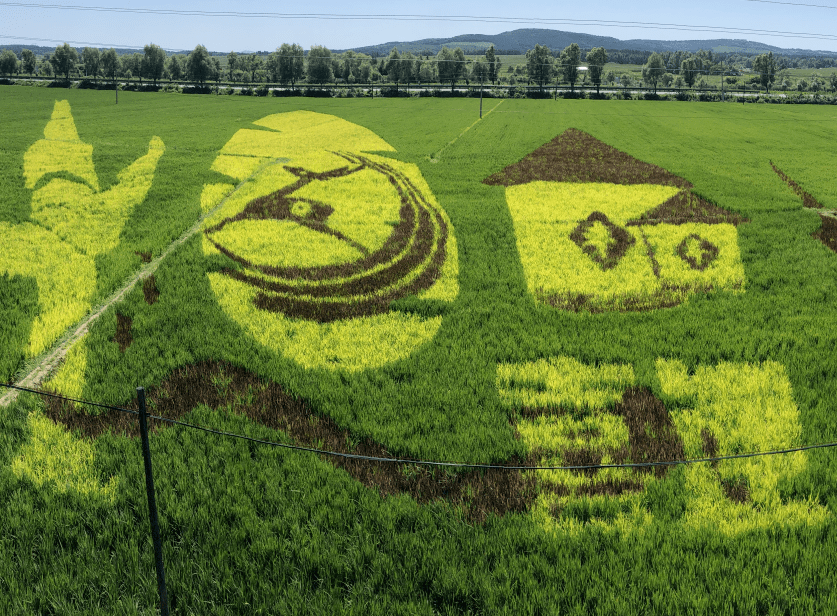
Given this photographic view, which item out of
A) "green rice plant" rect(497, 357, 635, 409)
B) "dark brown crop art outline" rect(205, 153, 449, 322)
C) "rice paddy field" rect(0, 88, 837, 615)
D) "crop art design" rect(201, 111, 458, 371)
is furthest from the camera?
"dark brown crop art outline" rect(205, 153, 449, 322)

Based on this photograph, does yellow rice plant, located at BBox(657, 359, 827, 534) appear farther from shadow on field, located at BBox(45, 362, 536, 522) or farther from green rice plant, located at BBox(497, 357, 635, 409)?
shadow on field, located at BBox(45, 362, 536, 522)

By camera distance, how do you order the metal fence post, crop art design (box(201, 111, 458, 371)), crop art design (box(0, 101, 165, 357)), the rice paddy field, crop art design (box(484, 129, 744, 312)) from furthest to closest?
crop art design (box(484, 129, 744, 312)), crop art design (box(0, 101, 165, 357)), crop art design (box(201, 111, 458, 371)), the rice paddy field, the metal fence post

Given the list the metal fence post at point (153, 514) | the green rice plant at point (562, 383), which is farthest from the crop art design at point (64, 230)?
the green rice plant at point (562, 383)

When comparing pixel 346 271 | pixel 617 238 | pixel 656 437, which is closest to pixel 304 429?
pixel 656 437

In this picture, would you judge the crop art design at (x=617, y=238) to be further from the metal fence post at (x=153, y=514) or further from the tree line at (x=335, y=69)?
the tree line at (x=335, y=69)

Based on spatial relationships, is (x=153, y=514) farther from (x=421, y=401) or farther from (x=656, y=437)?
(x=656, y=437)

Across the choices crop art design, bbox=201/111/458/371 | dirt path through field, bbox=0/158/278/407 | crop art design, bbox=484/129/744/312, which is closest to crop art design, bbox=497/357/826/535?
crop art design, bbox=201/111/458/371
